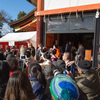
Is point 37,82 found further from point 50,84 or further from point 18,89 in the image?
point 18,89

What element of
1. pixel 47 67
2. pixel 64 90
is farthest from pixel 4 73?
pixel 47 67

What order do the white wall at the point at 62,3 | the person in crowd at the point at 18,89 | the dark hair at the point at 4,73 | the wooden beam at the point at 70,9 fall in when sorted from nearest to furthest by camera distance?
1. the person in crowd at the point at 18,89
2. the dark hair at the point at 4,73
3. the wooden beam at the point at 70,9
4. the white wall at the point at 62,3

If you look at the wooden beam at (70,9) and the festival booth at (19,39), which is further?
the festival booth at (19,39)

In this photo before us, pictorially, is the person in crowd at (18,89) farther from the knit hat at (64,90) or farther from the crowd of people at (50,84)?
the knit hat at (64,90)

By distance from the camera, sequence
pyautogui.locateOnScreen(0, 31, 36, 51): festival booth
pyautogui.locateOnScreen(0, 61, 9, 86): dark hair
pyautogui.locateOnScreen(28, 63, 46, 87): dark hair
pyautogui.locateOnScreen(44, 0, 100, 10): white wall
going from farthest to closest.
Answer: pyautogui.locateOnScreen(0, 31, 36, 51): festival booth
pyautogui.locateOnScreen(44, 0, 100, 10): white wall
pyautogui.locateOnScreen(28, 63, 46, 87): dark hair
pyautogui.locateOnScreen(0, 61, 9, 86): dark hair

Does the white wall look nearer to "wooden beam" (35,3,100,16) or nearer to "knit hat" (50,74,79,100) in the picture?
"wooden beam" (35,3,100,16)

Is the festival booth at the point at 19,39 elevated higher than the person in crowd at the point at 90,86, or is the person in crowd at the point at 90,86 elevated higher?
the festival booth at the point at 19,39

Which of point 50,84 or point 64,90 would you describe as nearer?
point 64,90

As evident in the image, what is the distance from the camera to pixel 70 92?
1137 millimetres

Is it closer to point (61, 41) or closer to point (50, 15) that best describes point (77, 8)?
point (50, 15)

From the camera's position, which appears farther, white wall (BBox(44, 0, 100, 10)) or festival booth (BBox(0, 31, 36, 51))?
festival booth (BBox(0, 31, 36, 51))

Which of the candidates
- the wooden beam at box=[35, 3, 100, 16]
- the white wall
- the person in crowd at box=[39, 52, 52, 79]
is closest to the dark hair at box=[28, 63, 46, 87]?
the person in crowd at box=[39, 52, 52, 79]

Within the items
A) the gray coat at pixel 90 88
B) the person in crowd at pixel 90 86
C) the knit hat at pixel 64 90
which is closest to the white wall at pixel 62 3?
the person in crowd at pixel 90 86

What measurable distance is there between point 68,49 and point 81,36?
13.7ft
